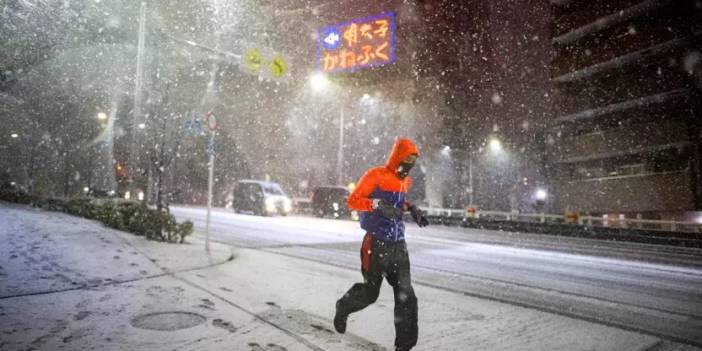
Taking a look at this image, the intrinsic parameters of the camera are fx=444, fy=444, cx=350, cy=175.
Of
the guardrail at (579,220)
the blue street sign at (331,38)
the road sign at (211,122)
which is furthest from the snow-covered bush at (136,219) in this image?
the guardrail at (579,220)

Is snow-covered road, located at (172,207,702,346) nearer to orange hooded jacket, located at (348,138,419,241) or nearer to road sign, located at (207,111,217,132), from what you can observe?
orange hooded jacket, located at (348,138,419,241)

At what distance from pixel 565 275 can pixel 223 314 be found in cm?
676

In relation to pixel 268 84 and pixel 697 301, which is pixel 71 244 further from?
pixel 268 84

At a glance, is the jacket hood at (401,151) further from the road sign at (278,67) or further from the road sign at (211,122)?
the road sign at (278,67)

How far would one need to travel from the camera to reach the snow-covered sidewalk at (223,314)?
4.12 metres

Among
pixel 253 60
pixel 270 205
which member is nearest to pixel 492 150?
pixel 270 205

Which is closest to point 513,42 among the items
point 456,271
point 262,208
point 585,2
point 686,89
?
point 585,2

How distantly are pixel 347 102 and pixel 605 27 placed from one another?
76.9ft

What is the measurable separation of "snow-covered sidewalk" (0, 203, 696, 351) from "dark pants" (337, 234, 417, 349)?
0.46m

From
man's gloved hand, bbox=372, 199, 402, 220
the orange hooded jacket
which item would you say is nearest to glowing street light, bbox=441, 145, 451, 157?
the orange hooded jacket

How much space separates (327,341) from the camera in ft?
13.7

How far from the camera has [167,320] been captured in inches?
184

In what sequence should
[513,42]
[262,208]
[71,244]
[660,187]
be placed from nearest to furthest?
[71,244] < [262,208] < [660,187] < [513,42]

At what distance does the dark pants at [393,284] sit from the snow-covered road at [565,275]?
2912mm
